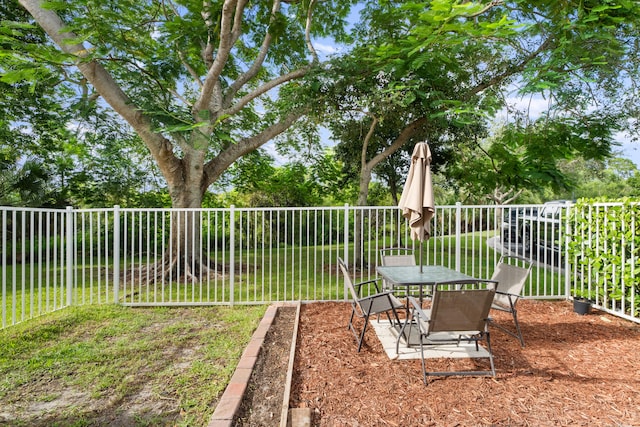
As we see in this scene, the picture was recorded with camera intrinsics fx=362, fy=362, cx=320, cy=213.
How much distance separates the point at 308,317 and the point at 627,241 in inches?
202

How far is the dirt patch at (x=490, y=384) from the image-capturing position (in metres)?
3.01

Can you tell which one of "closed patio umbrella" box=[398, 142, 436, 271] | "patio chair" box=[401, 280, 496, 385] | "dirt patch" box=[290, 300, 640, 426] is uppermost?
"closed patio umbrella" box=[398, 142, 436, 271]

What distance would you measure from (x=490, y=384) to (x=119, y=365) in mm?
4025

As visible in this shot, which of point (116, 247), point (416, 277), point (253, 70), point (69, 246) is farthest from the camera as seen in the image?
point (253, 70)

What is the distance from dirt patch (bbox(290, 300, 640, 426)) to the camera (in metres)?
3.01

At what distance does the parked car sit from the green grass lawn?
4.93 m

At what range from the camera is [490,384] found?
3.58 metres

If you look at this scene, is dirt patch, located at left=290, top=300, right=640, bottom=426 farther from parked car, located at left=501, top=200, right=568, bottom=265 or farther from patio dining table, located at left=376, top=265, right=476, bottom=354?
parked car, located at left=501, top=200, right=568, bottom=265

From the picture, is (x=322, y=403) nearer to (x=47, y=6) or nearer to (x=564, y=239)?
→ (x=564, y=239)

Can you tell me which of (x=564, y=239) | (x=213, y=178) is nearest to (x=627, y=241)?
(x=564, y=239)

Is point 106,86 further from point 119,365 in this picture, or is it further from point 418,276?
point 418,276

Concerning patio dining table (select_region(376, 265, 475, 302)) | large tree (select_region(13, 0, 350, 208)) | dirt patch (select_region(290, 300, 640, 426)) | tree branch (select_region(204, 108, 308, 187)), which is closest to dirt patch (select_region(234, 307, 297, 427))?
dirt patch (select_region(290, 300, 640, 426))

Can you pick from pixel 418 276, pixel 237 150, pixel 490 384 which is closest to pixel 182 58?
pixel 237 150

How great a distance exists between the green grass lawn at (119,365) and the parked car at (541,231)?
194 inches
